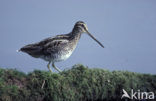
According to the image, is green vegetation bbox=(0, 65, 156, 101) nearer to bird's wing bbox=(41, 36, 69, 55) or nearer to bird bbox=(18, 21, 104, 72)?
bird bbox=(18, 21, 104, 72)

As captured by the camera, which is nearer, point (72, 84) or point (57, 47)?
point (72, 84)

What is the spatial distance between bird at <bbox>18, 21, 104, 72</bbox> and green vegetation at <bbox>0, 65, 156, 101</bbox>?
1.60 ft

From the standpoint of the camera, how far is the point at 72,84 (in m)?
5.06

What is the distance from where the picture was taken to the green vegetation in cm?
459

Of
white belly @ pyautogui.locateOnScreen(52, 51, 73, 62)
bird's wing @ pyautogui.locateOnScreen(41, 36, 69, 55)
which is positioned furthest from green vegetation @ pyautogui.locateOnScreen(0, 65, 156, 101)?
bird's wing @ pyautogui.locateOnScreen(41, 36, 69, 55)

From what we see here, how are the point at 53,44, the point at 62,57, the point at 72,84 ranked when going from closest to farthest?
the point at 72,84
the point at 62,57
the point at 53,44

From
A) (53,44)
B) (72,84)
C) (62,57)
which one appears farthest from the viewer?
(53,44)

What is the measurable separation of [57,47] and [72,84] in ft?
2.96

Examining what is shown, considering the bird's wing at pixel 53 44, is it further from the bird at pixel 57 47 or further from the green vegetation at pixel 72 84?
the green vegetation at pixel 72 84

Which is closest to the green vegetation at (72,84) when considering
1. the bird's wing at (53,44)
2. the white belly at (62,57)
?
the white belly at (62,57)

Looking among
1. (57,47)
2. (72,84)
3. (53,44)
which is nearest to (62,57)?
(57,47)

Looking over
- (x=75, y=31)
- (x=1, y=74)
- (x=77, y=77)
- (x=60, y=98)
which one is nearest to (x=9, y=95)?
(x=1, y=74)

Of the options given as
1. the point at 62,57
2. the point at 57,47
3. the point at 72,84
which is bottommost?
Answer: the point at 72,84

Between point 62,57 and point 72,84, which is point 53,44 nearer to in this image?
point 62,57
